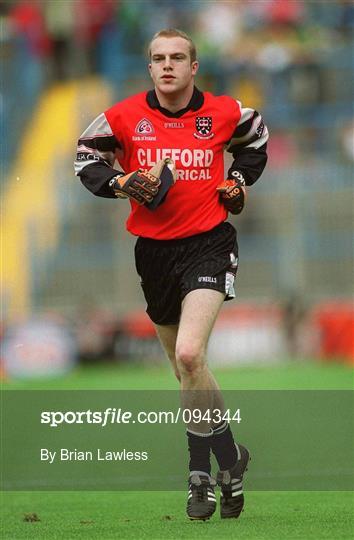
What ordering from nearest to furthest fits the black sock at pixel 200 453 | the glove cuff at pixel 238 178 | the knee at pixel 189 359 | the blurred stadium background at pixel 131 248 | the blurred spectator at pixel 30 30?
the knee at pixel 189 359 → the black sock at pixel 200 453 → the glove cuff at pixel 238 178 → the blurred stadium background at pixel 131 248 → the blurred spectator at pixel 30 30

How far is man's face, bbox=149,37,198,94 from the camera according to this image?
6.84 metres

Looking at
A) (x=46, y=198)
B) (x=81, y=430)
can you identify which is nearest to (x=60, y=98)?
(x=46, y=198)

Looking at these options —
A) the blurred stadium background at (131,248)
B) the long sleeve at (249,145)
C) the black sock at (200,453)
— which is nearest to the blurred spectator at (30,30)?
the blurred stadium background at (131,248)

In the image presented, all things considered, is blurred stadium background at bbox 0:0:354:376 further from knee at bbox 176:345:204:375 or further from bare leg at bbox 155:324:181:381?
knee at bbox 176:345:204:375

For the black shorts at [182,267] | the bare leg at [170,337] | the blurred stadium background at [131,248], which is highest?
the black shorts at [182,267]

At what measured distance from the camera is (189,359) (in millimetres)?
6551

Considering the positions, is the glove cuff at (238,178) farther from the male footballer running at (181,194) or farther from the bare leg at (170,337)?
the bare leg at (170,337)

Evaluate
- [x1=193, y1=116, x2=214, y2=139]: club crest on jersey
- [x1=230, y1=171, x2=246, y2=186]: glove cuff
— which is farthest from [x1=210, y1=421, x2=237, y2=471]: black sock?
[x1=193, y1=116, x2=214, y2=139]: club crest on jersey

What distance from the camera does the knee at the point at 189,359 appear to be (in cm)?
654

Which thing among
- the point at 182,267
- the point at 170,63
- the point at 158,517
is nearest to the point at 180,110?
the point at 170,63

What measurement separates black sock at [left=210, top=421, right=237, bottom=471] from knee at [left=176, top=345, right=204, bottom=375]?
43cm

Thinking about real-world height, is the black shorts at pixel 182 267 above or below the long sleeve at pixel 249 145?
below

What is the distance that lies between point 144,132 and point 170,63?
15.6 inches

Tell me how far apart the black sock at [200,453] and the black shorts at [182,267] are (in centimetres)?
67
